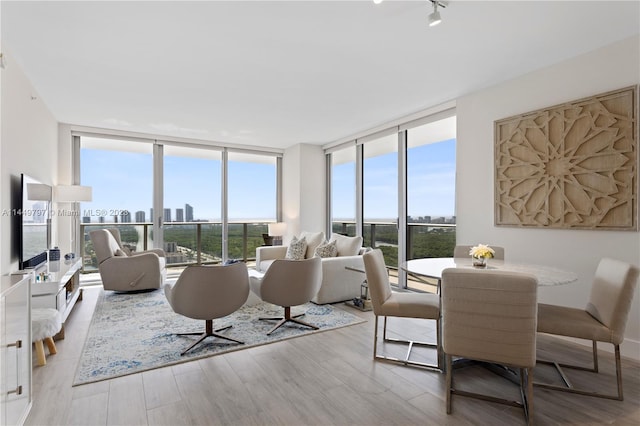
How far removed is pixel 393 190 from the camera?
5434mm

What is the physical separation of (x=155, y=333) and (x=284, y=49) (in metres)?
2.97

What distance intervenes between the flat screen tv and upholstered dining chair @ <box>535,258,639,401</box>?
4490mm

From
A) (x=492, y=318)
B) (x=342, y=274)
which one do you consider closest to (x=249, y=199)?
(x=342, y=274)

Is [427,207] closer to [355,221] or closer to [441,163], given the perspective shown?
[441,163]

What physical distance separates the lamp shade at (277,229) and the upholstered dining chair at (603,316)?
514cm

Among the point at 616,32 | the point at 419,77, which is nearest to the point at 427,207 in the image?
the point at 419,77

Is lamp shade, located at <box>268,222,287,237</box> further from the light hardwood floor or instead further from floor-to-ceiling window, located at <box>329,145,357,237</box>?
the light hardwood floor

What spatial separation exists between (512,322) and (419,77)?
2736mm

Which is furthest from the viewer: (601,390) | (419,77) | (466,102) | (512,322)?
(466,102)

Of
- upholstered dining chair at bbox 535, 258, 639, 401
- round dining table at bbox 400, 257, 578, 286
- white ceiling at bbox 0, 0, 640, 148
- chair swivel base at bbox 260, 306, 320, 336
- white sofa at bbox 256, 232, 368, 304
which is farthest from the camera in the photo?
white sofa at bbox 256, 232, 368, 304

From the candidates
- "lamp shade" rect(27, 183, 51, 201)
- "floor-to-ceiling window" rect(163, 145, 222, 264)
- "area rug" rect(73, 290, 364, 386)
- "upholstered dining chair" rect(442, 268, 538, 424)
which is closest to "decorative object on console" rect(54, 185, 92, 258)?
"lamp shade" rect(27, 183, 51, 201)

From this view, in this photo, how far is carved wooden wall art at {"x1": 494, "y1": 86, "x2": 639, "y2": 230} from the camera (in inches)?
109

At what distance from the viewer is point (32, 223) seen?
3.44 meters

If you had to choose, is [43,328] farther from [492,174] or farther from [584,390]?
[492,174]
